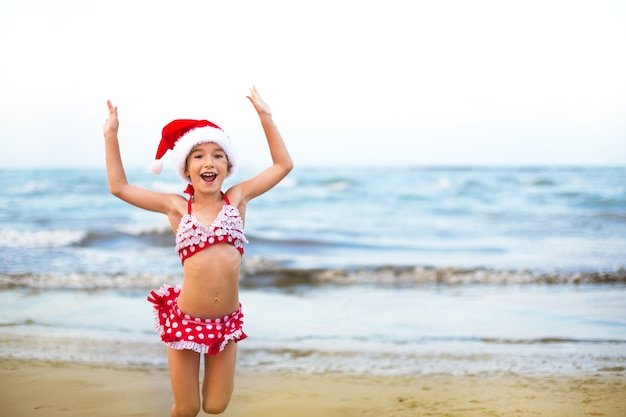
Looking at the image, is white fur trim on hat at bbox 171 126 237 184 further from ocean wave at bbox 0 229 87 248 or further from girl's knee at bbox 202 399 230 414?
ocean wave at bbox 0 229 87 248

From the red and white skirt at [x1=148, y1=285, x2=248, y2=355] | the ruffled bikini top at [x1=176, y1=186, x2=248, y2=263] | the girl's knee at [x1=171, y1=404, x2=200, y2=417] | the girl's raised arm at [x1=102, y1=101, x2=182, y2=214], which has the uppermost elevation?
the girl's raised arm at [x1=102, y1=101, x2=182, y2=214]

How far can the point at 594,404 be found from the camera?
4477mm

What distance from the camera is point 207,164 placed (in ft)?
11.3

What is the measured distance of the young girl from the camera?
338 cm

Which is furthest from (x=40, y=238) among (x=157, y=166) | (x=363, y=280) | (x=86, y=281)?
(x=157, y=166)

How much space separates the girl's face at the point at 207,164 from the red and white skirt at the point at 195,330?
1.80ft

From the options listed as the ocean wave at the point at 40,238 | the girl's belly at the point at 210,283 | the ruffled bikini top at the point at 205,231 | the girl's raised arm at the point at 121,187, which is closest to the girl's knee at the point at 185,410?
the girl's belly at the point at 210,283

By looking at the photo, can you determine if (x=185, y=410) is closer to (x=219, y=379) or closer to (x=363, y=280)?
(x=219, y=379)

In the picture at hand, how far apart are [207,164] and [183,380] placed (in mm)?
941

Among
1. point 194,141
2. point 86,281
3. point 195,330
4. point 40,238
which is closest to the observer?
point 195,330

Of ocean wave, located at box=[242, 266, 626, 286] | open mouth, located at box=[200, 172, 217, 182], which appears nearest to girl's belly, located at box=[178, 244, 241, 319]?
open mouth, located at box=[200, 172, 217, 182]

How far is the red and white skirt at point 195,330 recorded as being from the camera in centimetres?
335

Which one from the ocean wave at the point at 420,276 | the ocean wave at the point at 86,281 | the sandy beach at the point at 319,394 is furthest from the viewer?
the ocean wave at the point at 420,276

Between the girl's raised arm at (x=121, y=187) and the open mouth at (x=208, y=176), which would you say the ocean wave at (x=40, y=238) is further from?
the open mouth at (x=208, y=176)
